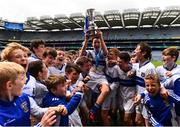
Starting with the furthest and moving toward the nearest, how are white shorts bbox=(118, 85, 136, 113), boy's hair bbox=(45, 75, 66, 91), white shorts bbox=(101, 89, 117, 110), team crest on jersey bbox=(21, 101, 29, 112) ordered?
white shorts bbox=(101, 89, 117, 110) < white shorts bbox=(118, 85, 136, 113) < boy's hair bbox=(45, 75, 66, 91) < team crest on jersey bbox=(21, 101, 29, 112)

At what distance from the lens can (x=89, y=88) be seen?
22.2ft

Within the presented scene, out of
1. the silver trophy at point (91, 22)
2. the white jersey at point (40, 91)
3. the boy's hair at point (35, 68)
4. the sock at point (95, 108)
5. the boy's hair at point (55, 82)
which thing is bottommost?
the sock at point (95, 108)

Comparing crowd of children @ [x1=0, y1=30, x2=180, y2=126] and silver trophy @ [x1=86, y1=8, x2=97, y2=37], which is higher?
silver trophy @ [x1=86, y1=8, x2=97, y2=37]

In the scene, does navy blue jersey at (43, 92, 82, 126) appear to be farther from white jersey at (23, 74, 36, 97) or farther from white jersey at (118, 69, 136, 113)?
white jersey at (118, 69, 136, 113)

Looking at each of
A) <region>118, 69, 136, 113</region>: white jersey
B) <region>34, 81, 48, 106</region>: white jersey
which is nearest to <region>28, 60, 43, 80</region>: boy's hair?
<region>34, 81, 48, 106</region>: white jersey

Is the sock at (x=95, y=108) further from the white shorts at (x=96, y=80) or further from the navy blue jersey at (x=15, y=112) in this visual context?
the navy blue jersey at (x=15, y=112)

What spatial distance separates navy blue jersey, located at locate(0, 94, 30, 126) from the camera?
245 centimetres

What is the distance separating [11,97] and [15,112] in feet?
0.47

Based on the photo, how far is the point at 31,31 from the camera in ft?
201

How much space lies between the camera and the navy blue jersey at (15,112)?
8.05 ft

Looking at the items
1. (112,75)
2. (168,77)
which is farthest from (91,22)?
(168,77)

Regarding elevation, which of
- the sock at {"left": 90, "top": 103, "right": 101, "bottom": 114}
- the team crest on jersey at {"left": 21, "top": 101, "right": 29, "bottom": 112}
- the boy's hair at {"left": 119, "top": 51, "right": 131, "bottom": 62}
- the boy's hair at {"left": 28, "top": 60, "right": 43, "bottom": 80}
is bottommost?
the sock at {"left": 90, "top": 103, "right": 101, "bottom": 114}

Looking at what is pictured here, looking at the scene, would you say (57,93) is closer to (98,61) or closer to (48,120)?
(48,120)

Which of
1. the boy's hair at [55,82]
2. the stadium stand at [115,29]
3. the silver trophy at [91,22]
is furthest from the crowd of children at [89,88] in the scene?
the stadium stand at [115,29]
